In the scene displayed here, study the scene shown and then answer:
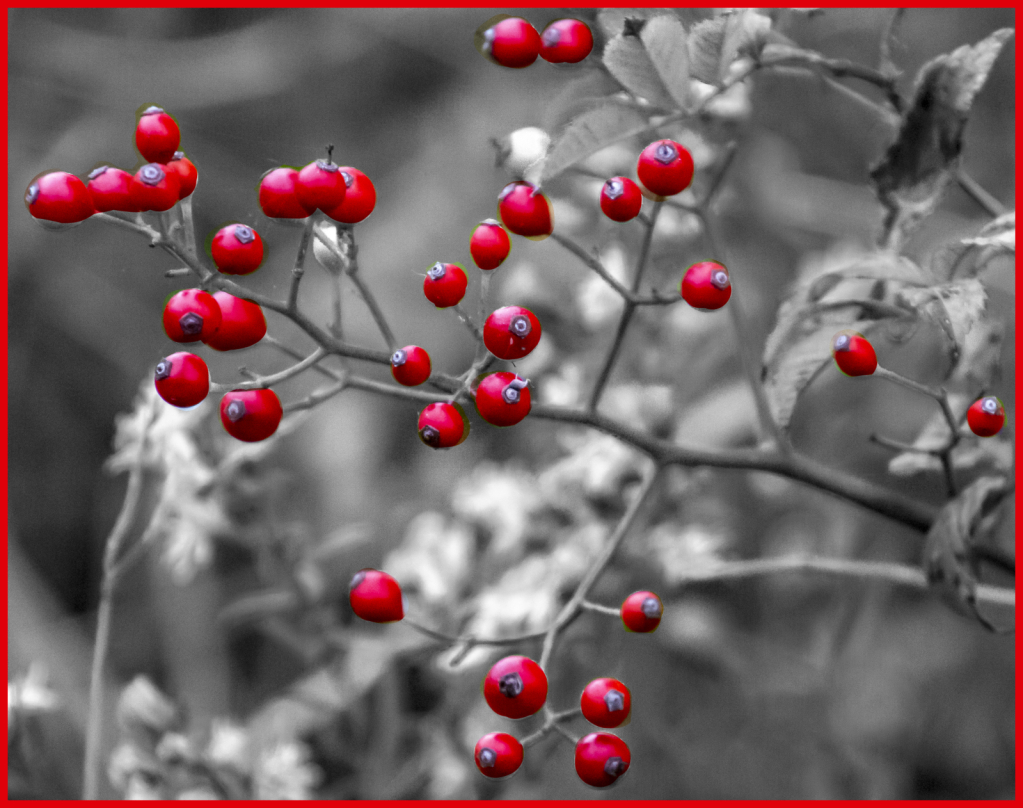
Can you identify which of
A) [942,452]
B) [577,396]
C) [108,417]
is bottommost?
[108,417]

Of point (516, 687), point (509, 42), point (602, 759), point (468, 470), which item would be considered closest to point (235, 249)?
point (509, 42)

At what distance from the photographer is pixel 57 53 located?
3.48 m

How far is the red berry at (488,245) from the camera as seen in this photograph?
0.86 m

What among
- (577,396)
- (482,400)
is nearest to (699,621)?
(577,396)

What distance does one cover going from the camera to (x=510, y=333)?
81cm

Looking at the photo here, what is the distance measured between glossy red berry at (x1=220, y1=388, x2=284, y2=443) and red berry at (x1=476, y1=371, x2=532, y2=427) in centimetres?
18

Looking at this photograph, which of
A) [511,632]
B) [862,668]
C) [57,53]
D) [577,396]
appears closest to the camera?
[511,632]

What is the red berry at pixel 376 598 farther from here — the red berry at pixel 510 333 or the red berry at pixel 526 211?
the red berry at pixel 526 211

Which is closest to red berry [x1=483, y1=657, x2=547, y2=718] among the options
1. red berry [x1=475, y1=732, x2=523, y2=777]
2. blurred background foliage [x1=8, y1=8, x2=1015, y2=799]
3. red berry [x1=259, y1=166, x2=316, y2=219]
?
red berry [x1=475, y1=732, x2=523, y2=777]

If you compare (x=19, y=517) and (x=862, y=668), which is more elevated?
(x=862, y=668)

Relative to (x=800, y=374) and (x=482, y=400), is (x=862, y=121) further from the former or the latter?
(x=482, y=400)

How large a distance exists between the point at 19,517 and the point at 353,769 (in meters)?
2.07

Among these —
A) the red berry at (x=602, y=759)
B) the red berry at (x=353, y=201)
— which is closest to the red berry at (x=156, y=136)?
the red berry at (x=353, y=201)

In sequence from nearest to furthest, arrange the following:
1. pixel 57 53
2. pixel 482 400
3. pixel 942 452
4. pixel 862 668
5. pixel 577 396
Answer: pixel 482 400, pixel 942 452, pixel 577 396, pixel 862 668, pixel 57 53
